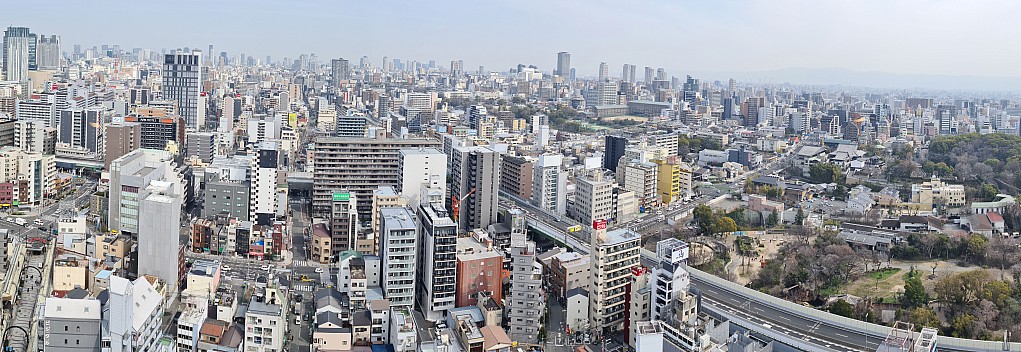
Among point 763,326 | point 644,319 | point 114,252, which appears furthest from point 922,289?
point 114,252

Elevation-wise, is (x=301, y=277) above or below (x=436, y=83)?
below

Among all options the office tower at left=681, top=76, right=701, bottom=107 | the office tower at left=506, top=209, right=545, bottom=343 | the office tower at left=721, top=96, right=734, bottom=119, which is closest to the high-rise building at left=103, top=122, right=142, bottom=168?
the office tower at left=506, top=209, right=545, bottom=343

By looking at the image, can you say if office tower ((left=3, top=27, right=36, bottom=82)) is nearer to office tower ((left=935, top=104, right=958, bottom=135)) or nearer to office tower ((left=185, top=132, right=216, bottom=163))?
office tower ((left=185, top=132, right=216, bottom=163))

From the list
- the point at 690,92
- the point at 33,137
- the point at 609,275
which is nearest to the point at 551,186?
the point at 609,275

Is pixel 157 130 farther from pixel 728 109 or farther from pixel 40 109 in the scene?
pixel 728 109

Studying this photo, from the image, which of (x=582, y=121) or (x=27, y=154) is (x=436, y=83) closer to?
(x=582, y=121)
